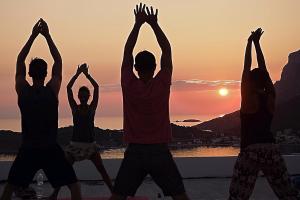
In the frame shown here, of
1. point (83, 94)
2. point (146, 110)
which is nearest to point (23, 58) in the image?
point (146, 110)

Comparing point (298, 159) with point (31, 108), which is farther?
point (298, 159)

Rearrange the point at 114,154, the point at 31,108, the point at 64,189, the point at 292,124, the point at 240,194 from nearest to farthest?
the point at 31,108 → the point at 240,194 → the point at 64,189 → the point at 114,154 → the point at 292,124

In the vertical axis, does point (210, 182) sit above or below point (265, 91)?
below

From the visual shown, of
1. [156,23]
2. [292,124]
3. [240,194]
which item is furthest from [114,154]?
[292,124]

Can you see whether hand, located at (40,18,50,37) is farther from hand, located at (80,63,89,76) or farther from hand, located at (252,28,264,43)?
hand, located at (80,63,89,76)

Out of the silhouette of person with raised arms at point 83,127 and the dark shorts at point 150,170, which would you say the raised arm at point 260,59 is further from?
the silhouette of person with raised arms at point 83,127

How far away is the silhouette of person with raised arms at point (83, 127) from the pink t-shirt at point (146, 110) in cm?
276

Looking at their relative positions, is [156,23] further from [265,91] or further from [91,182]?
[91,182]

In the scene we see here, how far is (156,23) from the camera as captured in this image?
3.77m

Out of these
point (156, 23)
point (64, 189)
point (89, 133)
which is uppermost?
point (156, 23)

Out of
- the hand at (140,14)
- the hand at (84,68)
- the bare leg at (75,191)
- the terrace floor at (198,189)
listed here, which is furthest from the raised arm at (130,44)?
the terrace floor at (198,189)

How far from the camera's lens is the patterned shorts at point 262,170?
4289 mm

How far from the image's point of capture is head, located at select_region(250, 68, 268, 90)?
14.3 ft

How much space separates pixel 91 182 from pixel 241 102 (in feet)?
17.4
